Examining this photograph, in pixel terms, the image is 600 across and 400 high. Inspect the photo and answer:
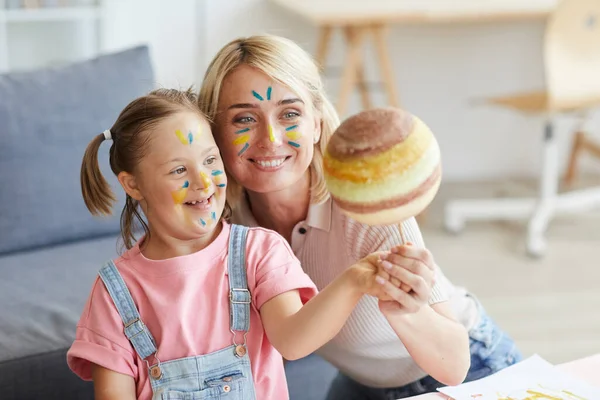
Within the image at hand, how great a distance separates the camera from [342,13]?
351cm

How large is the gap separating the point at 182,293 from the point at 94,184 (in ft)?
0.77

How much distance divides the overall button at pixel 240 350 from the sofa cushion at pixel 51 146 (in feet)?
3.45

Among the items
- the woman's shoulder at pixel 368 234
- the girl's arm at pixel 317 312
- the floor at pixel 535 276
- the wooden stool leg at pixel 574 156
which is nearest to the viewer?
the girl's arm at pixel 317 312

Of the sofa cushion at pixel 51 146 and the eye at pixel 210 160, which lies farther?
the sofa cushion at pixel 51 146

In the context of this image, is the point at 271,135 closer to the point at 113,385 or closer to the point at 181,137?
the point at 181,137

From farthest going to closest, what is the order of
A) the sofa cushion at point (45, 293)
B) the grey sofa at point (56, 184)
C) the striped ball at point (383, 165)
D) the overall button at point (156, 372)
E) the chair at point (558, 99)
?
the chair at point (558, 99)
the grey sofa at point (56, 184)
the sofa cushion at point (45, 293)
the overall button at point (156, 372)
the striped ball at point (383, 165)

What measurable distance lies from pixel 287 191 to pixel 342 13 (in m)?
2.13

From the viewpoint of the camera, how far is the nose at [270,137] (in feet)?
4.56

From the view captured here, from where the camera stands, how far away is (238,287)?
1.27 m

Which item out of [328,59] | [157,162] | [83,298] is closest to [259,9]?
[328,59]

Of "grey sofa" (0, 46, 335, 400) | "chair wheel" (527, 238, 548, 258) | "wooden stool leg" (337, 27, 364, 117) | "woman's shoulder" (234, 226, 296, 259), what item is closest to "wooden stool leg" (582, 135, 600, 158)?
"chair wheel" (527, 238, 548, 258)

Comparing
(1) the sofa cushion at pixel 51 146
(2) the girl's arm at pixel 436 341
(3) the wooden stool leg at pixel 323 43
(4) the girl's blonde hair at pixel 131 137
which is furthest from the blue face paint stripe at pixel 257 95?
(3) the wooden stool leg at pixel 323 43

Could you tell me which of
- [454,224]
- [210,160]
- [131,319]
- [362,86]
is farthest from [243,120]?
[362,86]

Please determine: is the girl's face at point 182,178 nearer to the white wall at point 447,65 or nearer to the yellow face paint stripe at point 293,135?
the yellow face paint stripe at point 293,135
